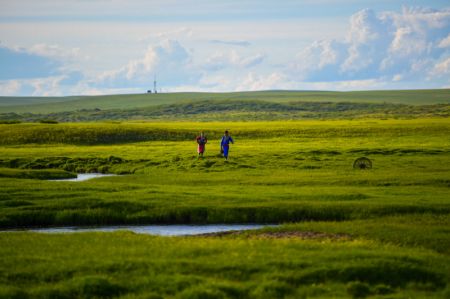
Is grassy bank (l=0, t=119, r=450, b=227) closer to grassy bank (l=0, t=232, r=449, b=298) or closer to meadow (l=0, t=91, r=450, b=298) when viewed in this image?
meadow (l=0, t=91, r=450, b=298)

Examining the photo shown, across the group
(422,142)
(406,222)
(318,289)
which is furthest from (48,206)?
(422,142)

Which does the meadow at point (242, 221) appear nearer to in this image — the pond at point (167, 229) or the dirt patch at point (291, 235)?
the dirt patch at point (291, 235)

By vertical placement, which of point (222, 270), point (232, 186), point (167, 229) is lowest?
point (167, 229)

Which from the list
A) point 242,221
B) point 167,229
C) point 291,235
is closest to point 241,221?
point 242,221

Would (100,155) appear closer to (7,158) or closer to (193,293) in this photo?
(7,158)

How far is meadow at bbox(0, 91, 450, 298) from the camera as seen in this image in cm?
1908

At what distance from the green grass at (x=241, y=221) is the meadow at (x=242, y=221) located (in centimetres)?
6

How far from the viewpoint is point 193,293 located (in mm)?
17969

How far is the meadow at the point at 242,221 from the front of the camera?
19.1 metres

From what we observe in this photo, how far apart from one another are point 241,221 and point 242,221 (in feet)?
0.14

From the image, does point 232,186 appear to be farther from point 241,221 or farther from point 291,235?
point 291,235

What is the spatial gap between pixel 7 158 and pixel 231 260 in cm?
4738

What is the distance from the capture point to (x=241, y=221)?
104 feet

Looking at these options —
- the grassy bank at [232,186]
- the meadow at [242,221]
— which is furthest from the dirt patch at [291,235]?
the grassy bank at [232,186]
